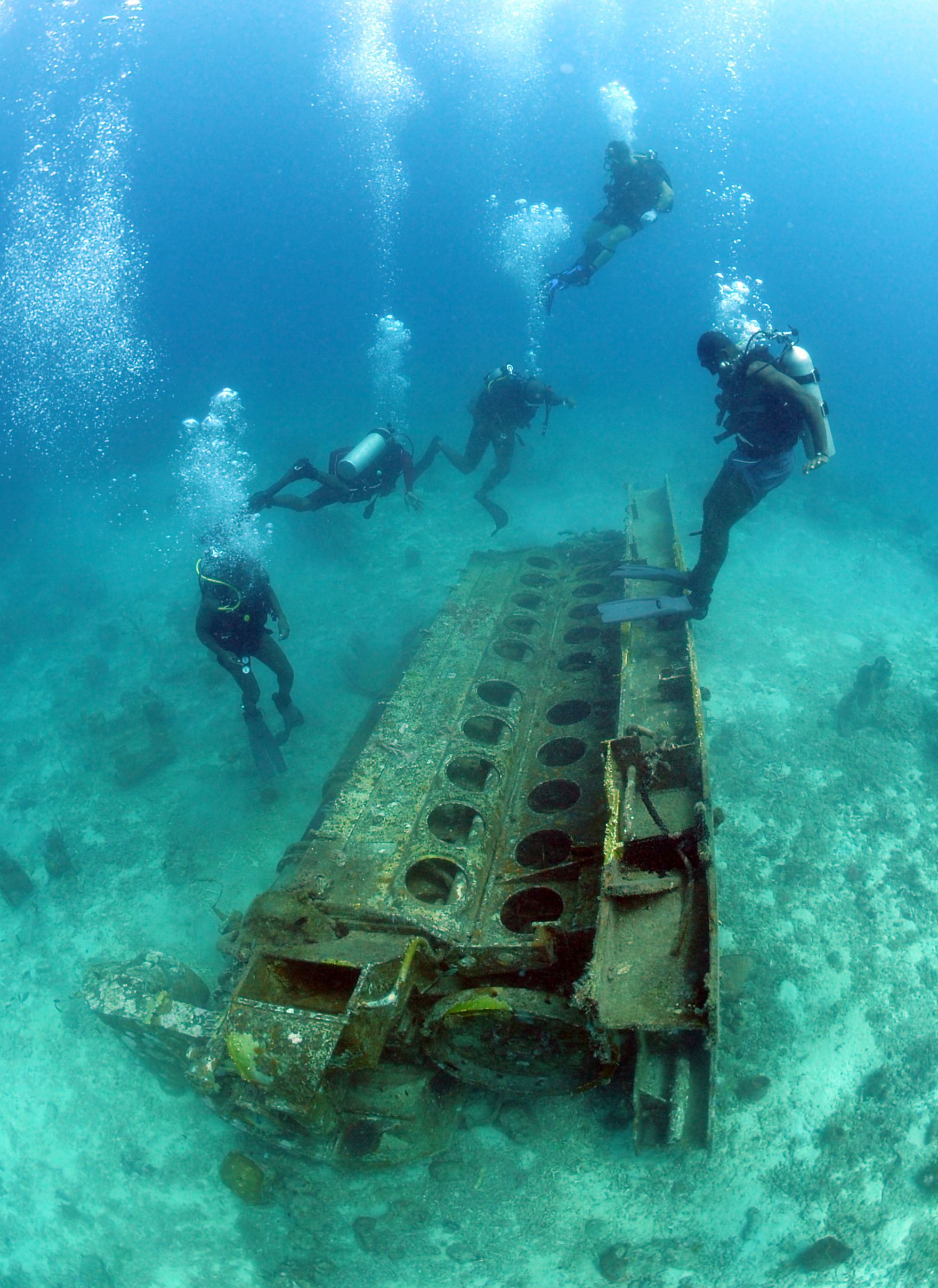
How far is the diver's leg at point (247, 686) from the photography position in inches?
275

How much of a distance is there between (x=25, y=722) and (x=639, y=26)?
109036 mm

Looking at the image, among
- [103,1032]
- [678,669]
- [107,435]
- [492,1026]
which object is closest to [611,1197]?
[492,1026]

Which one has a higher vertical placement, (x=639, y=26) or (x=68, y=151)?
(x=639, y=26)

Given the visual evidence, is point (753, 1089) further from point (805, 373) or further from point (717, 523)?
point (805, 373)

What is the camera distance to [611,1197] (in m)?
4.22

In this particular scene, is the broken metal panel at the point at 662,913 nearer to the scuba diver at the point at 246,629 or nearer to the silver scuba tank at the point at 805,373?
the silver scuba tank at the point at 805,373

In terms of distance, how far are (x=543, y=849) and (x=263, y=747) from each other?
411 centimetres

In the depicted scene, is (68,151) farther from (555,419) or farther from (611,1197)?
(611,1197)

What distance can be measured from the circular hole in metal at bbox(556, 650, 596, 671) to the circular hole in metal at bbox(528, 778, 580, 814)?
1457 mm

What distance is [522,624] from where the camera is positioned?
23.1 feet

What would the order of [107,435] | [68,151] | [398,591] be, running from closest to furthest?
[398,591]
[107,435]
[68,151]

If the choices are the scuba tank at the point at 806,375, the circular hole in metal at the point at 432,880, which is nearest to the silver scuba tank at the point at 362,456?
the scuba tank at the point at 806,375

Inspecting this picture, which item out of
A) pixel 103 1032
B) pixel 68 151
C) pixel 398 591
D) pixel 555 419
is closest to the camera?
pixel 103 1032

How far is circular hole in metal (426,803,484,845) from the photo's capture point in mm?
5242
